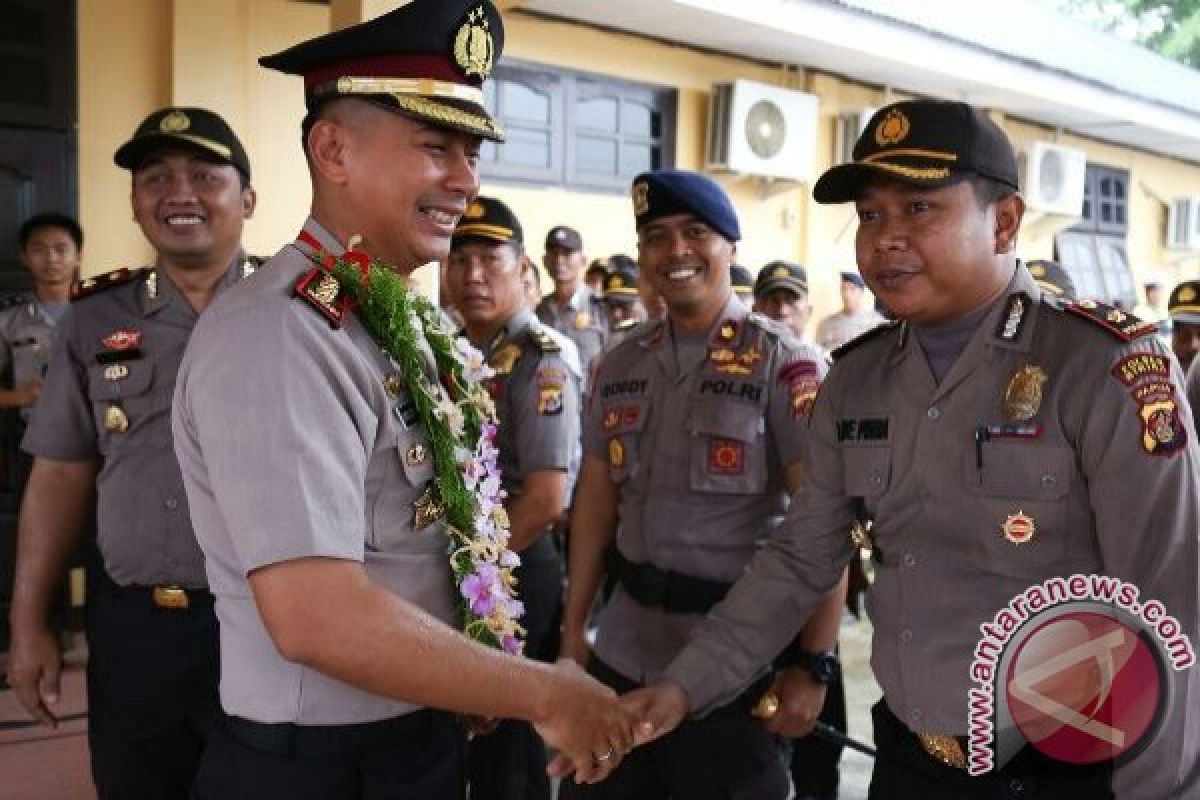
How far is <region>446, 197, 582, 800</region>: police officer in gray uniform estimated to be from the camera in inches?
131

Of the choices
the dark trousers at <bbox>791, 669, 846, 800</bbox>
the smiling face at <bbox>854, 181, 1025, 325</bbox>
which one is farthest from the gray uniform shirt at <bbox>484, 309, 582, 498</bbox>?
the smiling face at <bbox>854, 181, 1025, 325</bbox>

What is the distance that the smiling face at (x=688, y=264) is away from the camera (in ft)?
9.45

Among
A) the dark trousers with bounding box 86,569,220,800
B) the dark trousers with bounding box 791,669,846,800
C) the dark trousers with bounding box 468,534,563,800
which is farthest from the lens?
the dark trousers with bounding box 791,669,846,800

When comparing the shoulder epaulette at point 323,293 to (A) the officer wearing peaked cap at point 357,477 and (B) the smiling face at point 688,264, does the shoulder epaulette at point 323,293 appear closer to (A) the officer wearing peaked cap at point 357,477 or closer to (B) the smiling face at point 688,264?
(A) the officer wearing peaked cap at point 357,477

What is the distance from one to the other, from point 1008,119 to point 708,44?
4.59m

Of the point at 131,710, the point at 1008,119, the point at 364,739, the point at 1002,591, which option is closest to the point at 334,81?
the point at 364,739

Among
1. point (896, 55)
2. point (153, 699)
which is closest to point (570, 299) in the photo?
point (896, 55)

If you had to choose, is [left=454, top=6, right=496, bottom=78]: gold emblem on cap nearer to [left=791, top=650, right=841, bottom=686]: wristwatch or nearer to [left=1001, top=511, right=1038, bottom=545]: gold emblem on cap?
[left=1001, top=511, right=1038, bottom=545]: gold emblem on cap

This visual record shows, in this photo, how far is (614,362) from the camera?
10.3 ft

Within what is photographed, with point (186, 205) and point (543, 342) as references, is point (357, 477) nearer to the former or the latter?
point (186, 205)

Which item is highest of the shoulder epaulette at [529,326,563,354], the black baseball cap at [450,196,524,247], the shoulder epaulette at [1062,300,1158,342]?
the black baseball cap at [450,196,524,247]

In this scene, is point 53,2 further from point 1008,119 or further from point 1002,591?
point 1008,119

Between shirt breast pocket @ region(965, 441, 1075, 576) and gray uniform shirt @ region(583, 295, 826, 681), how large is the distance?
0.91m

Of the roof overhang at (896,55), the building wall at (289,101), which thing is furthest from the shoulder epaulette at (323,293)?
the roof overhang at (896,55)
